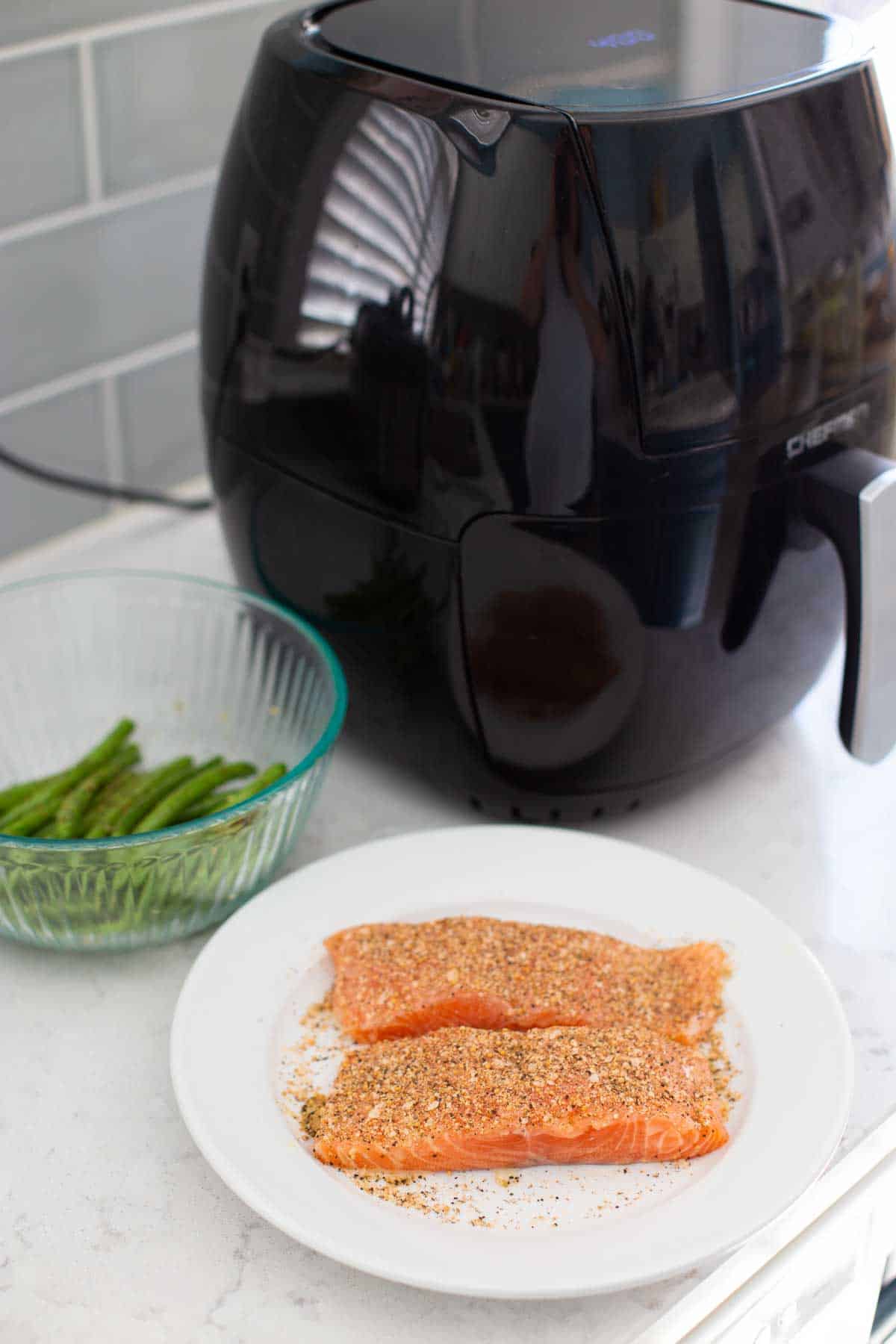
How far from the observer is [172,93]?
3.38 feet

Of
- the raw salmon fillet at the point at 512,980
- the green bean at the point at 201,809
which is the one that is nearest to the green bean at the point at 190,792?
the green bean at the point at 201,809

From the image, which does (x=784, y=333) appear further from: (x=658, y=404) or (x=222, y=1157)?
(x=222, y=1157)

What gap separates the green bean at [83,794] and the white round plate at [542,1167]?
0.38 feet

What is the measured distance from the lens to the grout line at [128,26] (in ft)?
3.00

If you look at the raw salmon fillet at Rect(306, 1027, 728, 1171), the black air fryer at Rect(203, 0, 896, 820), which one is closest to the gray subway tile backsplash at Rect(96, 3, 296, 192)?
the black air fryer at Rect(203, 0, 896, 820)

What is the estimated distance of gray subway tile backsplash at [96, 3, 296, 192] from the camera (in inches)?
38.9

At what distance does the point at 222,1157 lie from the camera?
0.54m

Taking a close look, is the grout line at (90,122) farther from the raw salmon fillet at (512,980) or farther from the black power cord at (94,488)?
the raw salmon fillet at (512,980)

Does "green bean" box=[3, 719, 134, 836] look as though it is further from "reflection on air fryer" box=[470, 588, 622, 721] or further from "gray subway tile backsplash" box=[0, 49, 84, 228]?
"gray subway tile backsplash" box=[0, 49, 84, 228]

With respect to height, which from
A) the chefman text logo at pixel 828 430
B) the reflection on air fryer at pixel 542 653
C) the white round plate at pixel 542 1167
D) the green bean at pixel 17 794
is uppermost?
the chefman text logo at pixel 828 430

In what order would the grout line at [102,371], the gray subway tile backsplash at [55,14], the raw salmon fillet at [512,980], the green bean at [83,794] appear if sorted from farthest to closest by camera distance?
the grout line at [102,371] < the gray subway tile backsplash at [55,14] < the green bean at [83,794] < the raw salmon fillet at [512,980]

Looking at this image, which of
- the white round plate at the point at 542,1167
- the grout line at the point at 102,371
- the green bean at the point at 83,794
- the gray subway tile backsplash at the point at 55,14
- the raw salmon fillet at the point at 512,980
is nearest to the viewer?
the white round plate at the point at 542,1167

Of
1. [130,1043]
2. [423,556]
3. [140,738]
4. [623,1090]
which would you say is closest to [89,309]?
[140,738]

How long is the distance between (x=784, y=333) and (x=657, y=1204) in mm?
371
